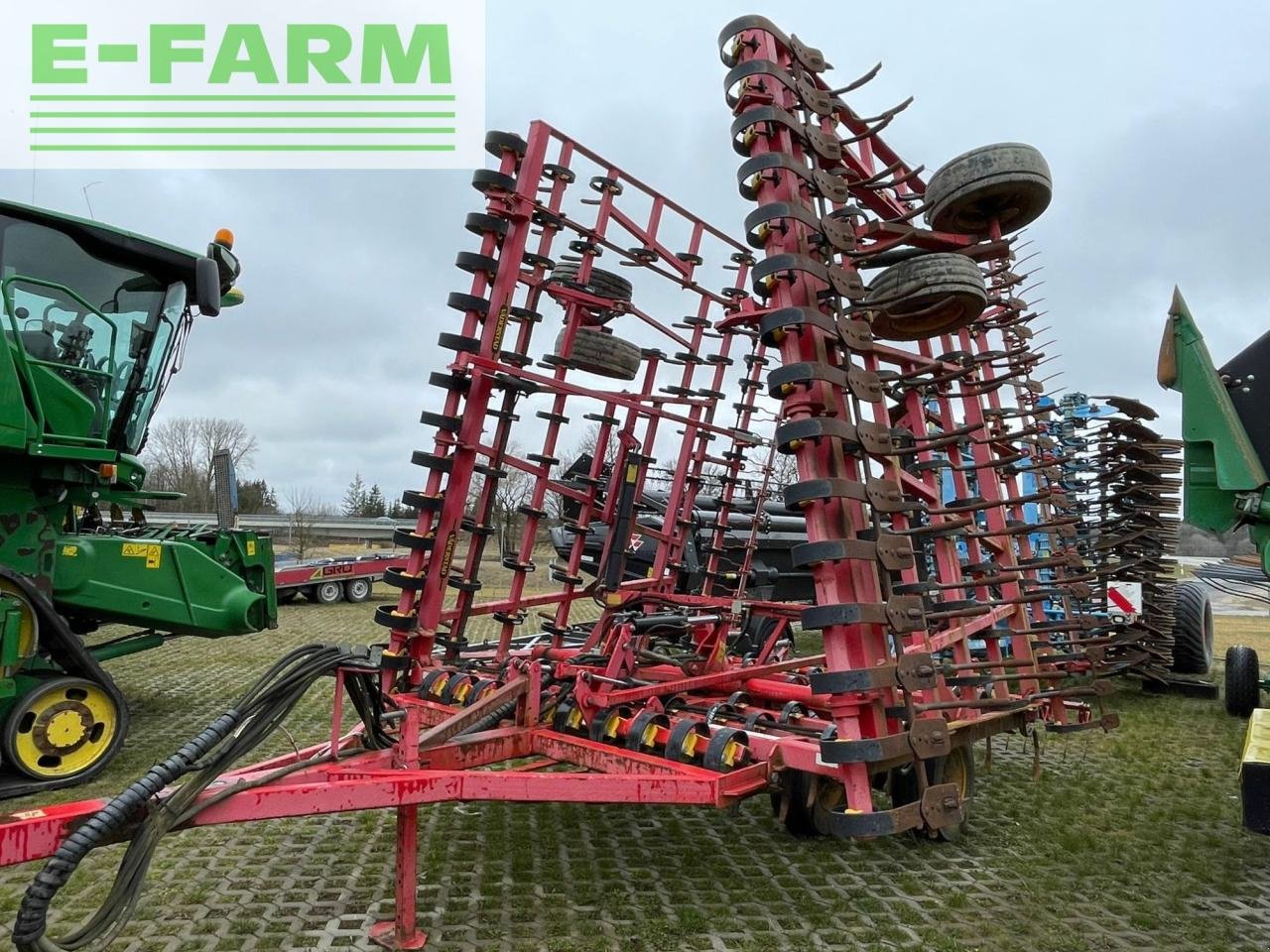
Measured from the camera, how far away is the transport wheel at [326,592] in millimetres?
17594

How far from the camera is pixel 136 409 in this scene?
6.30m

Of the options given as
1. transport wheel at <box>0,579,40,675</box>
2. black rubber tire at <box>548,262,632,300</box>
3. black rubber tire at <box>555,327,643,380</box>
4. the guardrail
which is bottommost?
transport wheel at <box>0,579,40,675</box>

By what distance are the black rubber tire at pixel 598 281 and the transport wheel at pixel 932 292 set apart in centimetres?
260

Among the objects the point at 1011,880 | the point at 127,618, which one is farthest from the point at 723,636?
the point at 127,618

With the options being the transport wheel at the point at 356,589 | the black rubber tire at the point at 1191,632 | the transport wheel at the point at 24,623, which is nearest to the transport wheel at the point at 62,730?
the transport wheel at the point at 24,623

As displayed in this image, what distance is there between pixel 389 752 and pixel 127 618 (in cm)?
386

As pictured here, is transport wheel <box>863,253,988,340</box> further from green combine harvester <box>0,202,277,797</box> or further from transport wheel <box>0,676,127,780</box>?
transport wheel <box>0,676,127,780</box>

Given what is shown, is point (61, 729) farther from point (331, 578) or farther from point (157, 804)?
point (331, 578)

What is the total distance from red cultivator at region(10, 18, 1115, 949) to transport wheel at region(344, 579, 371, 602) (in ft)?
42.6

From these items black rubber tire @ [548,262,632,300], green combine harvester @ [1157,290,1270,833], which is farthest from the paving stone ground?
black rubber tire @ [548,262,632,300]

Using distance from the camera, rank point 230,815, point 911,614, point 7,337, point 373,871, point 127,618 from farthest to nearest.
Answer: point 127,618 → point 7,337 → point 373,871 → point 911,614 → point 230,815

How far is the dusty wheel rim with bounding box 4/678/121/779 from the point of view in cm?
515

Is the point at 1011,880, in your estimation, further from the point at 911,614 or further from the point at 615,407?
the point at 615,407

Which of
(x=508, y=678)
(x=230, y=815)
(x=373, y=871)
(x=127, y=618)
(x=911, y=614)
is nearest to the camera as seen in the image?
(x=230, y=815)
